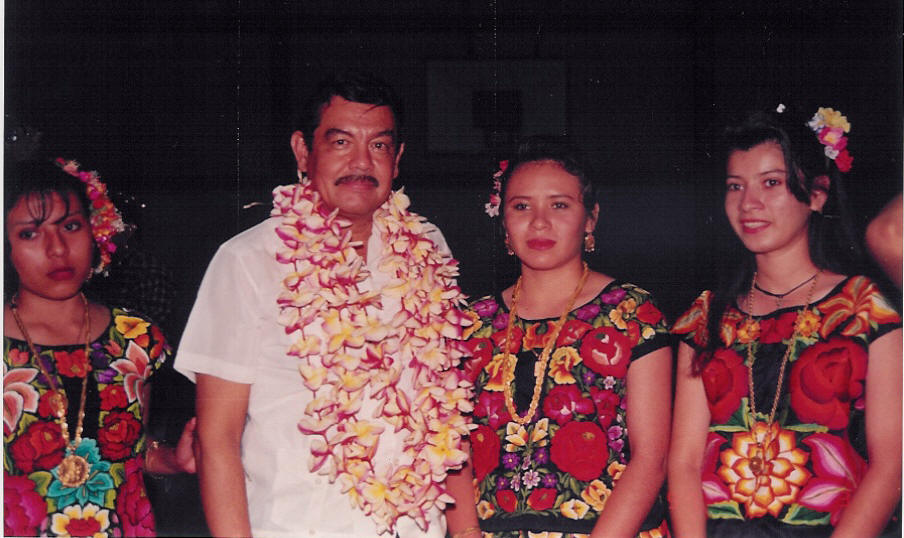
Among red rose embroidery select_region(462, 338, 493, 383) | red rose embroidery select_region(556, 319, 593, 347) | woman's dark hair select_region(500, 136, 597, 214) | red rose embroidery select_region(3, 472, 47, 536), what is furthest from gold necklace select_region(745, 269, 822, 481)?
red rose embroidery select_region(3, 472, 47, 536)

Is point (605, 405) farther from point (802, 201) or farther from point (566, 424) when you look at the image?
point (802, 201)

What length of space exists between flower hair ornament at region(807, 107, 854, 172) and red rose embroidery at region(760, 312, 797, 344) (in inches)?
16.9

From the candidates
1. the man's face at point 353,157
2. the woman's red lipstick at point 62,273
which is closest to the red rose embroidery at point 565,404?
the man's face at point 353,157

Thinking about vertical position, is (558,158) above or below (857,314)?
above

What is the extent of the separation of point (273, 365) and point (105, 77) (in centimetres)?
105

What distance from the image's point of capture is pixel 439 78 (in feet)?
8.91

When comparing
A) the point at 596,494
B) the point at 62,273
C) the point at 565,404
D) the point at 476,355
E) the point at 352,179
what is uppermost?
the point at 352,179

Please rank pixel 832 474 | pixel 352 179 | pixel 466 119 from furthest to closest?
pixel 466 119, pixel 352 179, pixel 832 474

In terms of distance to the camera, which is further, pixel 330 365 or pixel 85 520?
pixel 85 520

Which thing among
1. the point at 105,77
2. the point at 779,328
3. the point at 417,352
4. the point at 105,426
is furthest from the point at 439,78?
the point at 105,426

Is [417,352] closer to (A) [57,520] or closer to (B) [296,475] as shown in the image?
(B) [296,475]

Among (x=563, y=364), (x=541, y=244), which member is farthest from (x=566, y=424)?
(x=541, y=244)

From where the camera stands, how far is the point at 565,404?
2416mm

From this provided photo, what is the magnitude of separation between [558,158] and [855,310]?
85cm
